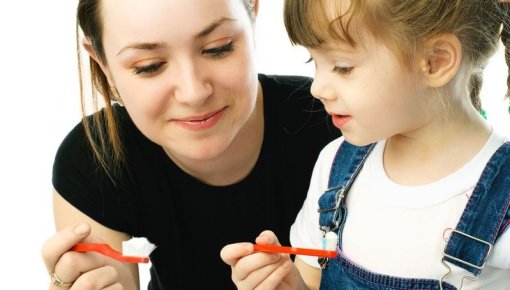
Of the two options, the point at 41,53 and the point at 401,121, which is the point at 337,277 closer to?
the point at 401,121

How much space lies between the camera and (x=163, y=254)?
146 cm

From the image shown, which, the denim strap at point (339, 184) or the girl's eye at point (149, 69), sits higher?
the girl's eye at point (149, 69)

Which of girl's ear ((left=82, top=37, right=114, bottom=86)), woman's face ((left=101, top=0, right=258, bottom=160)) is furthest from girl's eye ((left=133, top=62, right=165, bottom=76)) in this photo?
girl's ear ((left=82, top=37, right=114, bottom=86))

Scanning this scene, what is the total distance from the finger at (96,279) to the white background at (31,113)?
940 millimetres

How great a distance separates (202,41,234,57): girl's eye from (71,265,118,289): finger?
0.35 metres

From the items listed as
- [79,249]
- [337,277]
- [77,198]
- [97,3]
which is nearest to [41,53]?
[77,198]

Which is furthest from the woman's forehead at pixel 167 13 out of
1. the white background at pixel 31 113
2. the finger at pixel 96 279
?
the white background at pixel 31 113

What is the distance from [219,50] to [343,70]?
262mm

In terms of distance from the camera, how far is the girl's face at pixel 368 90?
97 centimetres

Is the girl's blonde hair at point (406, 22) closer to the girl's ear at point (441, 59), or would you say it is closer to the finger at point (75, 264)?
the girl's ear at point (441, 59)

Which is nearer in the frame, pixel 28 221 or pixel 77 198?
pixel 77 198

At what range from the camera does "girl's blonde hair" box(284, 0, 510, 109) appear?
37.5 inches

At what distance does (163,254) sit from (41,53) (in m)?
0.84

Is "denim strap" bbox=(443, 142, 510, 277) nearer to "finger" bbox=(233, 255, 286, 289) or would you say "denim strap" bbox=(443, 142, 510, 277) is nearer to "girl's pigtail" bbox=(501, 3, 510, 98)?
"girl's pigtail" bbox=(501, 3, 510, 98)
